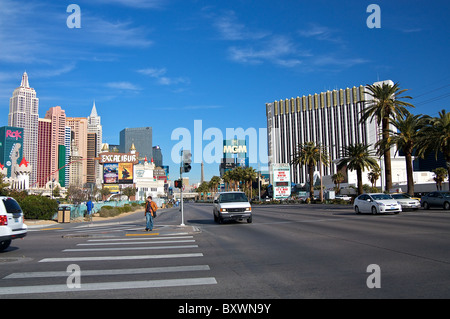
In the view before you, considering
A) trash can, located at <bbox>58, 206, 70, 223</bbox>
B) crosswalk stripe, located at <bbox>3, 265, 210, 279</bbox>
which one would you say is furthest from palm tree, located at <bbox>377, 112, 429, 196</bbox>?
crosswalk stripe, located at <bbox>3, 265, 210, 279</bbox>

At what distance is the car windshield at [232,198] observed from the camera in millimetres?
23422

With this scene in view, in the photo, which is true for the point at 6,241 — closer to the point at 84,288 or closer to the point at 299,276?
the point at 84,288

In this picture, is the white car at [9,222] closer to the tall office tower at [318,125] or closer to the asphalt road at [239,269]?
the asphalt road at [239,269]

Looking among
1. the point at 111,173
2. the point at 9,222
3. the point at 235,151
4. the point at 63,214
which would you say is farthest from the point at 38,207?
the point at 235,151

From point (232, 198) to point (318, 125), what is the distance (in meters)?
131

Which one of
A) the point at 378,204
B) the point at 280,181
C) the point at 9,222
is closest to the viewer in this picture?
the point at 9,222

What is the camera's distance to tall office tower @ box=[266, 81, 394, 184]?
139m

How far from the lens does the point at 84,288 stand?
7.32 meters

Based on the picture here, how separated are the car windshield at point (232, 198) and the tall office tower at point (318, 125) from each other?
117149 millimetres

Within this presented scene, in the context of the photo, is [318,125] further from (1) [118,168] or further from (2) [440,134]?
(2) [440,134]

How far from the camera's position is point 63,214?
29547 mm

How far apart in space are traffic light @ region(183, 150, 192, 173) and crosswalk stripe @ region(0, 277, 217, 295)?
1515 cm
